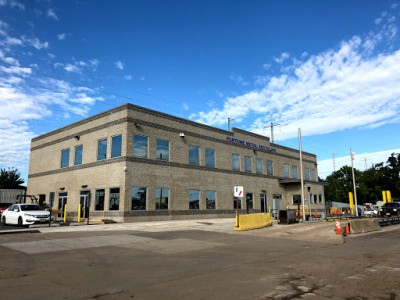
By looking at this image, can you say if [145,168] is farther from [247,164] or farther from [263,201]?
[263,201]

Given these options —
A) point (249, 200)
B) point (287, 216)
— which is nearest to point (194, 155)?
point (249, 200)

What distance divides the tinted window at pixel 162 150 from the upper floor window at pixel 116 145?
11.4 ft

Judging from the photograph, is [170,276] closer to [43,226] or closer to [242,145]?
[43,226]

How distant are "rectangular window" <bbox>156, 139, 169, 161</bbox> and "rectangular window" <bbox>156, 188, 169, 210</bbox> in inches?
114

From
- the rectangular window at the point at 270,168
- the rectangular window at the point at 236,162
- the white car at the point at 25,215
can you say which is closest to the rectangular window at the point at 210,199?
the rectangular window at the point at 236,162

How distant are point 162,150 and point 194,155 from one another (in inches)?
163

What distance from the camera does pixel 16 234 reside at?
17234 mm

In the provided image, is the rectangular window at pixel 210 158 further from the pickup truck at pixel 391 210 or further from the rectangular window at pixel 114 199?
the pickup truck at pixel 391 210

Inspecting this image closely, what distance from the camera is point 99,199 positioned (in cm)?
2708

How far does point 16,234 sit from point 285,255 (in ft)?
46.8

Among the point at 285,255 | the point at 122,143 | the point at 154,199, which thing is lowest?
the point at 285,255

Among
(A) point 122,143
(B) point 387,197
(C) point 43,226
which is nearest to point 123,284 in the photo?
(C) point 43,226

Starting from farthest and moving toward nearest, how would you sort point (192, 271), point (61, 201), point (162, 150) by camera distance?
point (61, 201)
point (162, 150)
point (192, 271)

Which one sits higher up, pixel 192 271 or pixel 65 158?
pixel 65 158
